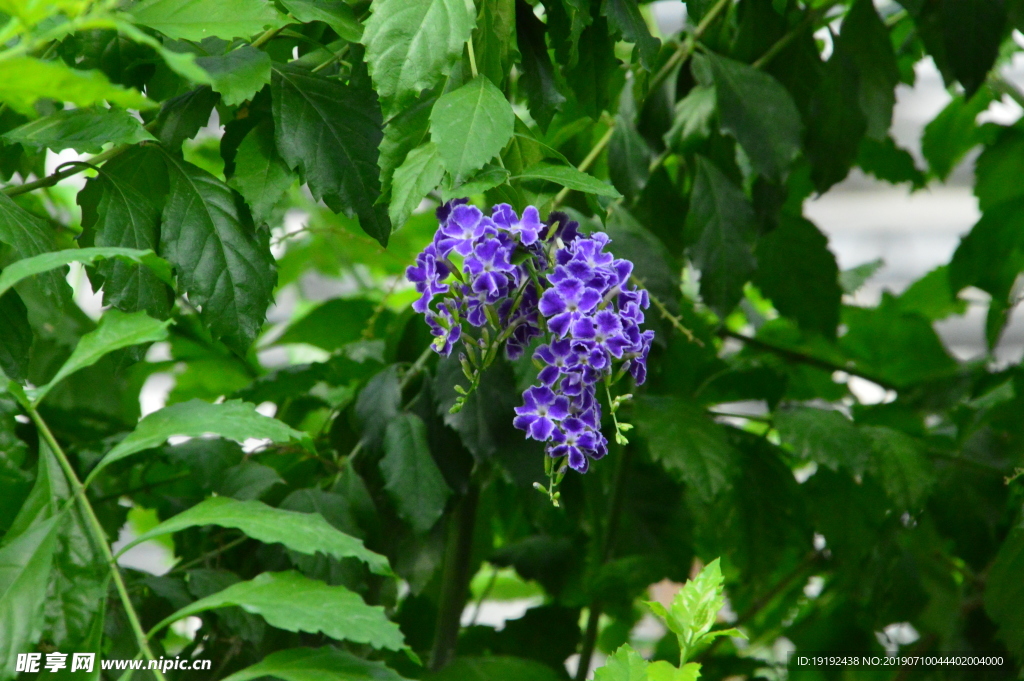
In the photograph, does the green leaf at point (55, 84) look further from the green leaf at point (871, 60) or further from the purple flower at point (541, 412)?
the green leaf at point (871, 60)

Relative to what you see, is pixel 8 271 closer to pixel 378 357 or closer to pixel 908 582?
pixel 378 357

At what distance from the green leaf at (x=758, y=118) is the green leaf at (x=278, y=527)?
1.87 ft

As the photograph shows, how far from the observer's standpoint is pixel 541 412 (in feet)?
2.11

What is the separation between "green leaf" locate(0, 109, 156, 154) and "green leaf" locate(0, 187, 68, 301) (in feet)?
0.19

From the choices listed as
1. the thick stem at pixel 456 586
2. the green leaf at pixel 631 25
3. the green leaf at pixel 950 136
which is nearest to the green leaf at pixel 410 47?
the green leaf at pixel 631 25

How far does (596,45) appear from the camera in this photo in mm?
784

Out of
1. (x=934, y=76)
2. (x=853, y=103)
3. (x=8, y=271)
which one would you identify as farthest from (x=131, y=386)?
(x=934, y=76)

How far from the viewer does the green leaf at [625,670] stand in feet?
2.01

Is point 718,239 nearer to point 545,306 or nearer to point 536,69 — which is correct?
point 536,69

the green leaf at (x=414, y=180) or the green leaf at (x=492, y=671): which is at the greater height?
the green leaf at (x=414, y=180)

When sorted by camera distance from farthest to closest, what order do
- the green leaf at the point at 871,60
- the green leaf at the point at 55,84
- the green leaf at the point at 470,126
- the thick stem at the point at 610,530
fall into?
the thick stem at the point at 610,530
the green leaf at the point at 871,60
the green leaf at the point at 470,126
the green leaf at the point at 55,84

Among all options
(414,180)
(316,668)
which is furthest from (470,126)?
(316,668)

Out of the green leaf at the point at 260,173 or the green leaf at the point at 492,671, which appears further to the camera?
the green leaf at the point at 492,671

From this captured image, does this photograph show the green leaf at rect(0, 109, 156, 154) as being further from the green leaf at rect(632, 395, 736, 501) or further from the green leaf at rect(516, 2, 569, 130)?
the green leaf at rect(632, 395, 736, 501)
